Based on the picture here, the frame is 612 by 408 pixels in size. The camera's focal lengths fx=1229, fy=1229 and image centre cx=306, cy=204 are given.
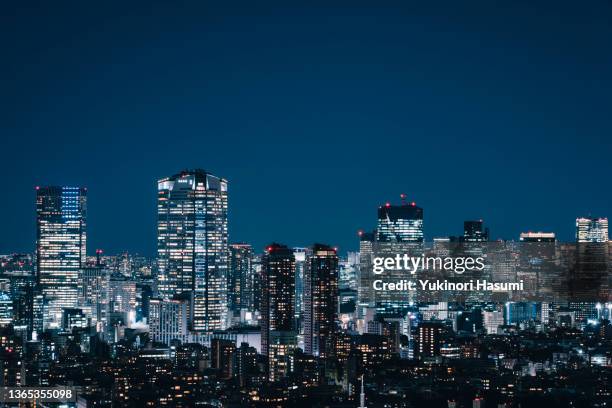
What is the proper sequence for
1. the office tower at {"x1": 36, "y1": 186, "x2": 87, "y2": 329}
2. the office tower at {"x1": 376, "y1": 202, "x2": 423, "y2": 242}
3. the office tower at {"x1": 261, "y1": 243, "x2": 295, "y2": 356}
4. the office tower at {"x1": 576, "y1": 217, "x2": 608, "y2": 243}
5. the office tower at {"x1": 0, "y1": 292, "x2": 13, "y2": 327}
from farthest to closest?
the office tower at {"x1": 36, "y1": 186, "x2": 87, "y2": 329}, the office tower at {"x1": 261, "y1": 243, "x2": 295, "y2": 356}, the office tower at {"x1": 0, "y1": 292, "x2": 13, "y2": 327}, the office tower at {"x1": 576, "y1": 217, "x2": 608, "y2": 243}, the office tower at {"x1": 376, "y1": 202, "x2": 423, "y2": 242}

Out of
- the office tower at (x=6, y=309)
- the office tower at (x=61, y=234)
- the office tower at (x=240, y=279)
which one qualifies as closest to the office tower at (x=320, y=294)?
the office tower at (x=240, y=279)

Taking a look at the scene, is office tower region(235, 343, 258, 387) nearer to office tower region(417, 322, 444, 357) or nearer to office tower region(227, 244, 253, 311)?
office tower region(417, 322, 444, 357)

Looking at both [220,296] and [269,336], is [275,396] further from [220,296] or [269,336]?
[220,296]

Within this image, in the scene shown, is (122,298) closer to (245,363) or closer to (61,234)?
(61,234)

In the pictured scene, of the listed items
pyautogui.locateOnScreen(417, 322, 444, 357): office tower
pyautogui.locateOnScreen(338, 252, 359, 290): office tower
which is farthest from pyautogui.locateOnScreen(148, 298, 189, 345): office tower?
pyautogui.locateOnScreen(417, 322, 444, 357): office tower

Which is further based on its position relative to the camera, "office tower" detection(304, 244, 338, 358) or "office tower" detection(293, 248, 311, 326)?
"office tower" detection(293, 248, 311, 326)

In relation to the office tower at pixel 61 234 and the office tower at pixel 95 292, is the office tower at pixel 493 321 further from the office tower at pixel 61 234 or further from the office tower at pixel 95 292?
the office tower at pixel 61 234
